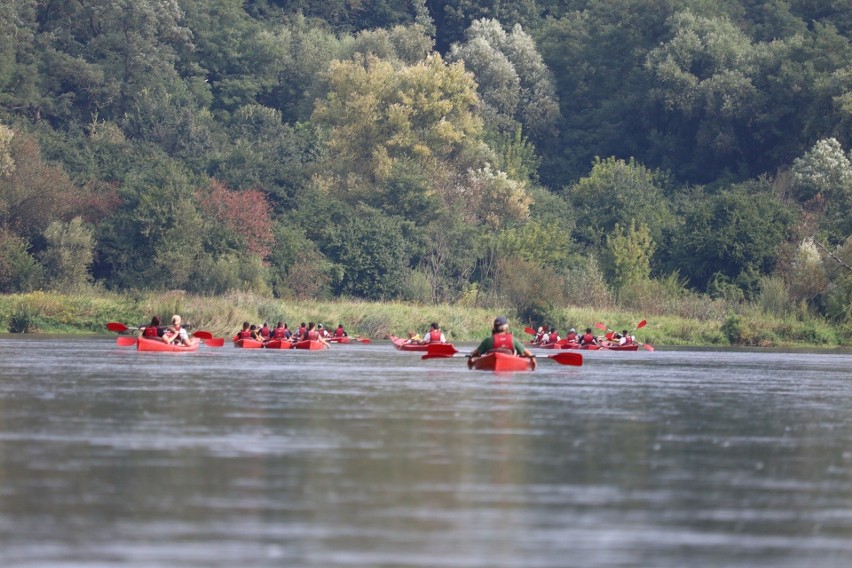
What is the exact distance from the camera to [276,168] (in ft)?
266

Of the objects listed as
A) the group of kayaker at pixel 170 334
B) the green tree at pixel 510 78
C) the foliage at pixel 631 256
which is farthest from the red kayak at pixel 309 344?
the green tree at pixel 510 78

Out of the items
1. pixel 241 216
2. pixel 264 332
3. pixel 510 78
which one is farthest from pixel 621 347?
pixel 510 78

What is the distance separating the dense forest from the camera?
226 feet

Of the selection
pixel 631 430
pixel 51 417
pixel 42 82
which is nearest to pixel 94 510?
pixel 51 417

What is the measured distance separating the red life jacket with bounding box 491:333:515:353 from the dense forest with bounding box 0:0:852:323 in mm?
27998

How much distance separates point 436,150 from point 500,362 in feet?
167

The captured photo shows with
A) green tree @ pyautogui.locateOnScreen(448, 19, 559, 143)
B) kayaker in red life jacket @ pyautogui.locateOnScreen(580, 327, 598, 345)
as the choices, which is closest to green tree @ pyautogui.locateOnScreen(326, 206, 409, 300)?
green tree @ pyautogui.locateOnScreen(448, 19, 559, 143)

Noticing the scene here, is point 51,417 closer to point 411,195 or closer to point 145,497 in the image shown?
point 145,497

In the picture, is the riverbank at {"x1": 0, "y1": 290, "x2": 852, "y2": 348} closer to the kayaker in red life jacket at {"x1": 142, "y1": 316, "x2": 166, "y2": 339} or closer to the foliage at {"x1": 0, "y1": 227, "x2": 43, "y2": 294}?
the foliage at {"x1": 0, "y1": 227, "x2": 43, "y2": 294}

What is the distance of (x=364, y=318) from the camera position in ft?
194

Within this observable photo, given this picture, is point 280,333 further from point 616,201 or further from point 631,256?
point 616,201

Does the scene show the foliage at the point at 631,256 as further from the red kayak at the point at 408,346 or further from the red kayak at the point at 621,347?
the red kayak at the point at 408,346

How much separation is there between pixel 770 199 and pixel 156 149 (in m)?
32.7

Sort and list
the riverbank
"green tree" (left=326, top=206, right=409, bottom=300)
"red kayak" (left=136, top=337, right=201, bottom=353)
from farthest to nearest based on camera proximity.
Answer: "green tree" (left=326, top=206, right=409, bottom=300) → the riverbank → "red kayak" (left=136, top=337, right=201, bottom=353)
